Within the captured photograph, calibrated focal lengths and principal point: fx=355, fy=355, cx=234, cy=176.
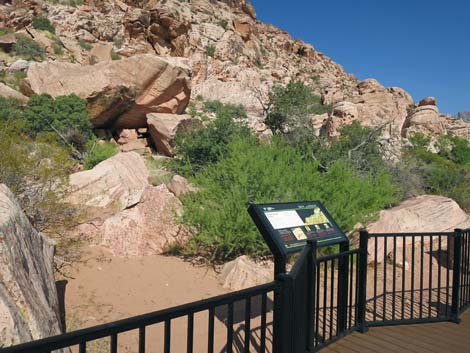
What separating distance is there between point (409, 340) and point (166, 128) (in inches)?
642

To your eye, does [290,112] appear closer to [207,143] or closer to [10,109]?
[207,143]

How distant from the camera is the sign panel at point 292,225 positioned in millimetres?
3242

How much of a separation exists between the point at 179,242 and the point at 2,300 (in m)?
5.49

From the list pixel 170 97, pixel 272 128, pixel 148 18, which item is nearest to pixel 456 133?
pixel 272 128

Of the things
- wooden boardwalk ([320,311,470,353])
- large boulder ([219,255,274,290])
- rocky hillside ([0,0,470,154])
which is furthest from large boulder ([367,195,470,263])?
rocky hillside ([0,0,470,154])

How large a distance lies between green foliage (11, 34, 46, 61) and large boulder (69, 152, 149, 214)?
23383mm

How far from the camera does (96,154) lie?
601 inches

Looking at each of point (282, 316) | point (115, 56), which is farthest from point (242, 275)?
point (115, 56)

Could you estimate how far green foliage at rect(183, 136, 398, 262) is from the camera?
702 cm

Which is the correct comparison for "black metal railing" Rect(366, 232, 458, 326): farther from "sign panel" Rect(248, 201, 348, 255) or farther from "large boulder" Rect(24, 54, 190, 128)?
"large boulder" Rect(24, 54, 190, 128)

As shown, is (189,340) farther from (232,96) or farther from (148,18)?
(148,18)

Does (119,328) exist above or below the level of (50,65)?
below

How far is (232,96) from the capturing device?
30891 mm

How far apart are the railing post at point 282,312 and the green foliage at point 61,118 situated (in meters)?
16.1
